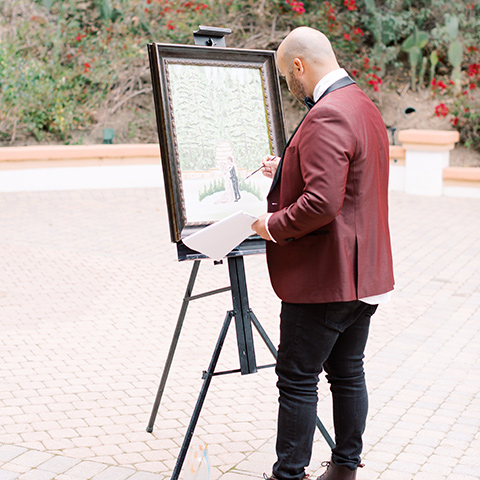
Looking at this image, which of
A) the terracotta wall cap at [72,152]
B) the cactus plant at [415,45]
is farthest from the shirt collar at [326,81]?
the cactus plant at [415,45]

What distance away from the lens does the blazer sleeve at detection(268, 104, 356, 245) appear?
2.79 metres

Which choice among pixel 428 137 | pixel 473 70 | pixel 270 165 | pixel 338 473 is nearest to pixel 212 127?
pixel 270 165

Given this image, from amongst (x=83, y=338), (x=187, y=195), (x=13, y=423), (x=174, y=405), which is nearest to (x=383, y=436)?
(x=174, y=405)

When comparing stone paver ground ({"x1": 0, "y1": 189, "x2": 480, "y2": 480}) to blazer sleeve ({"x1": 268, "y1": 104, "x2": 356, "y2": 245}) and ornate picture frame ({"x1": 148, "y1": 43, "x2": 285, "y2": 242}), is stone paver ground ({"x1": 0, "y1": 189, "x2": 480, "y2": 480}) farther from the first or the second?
blazer sleeve ({"x1": 268, "y1": 104, "x2": 356, "y2": 245})

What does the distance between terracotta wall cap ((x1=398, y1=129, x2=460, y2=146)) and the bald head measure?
840 cm

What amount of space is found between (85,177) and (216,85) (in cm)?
767

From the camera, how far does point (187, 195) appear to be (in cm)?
365

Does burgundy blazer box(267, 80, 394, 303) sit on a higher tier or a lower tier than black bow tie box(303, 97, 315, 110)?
lower

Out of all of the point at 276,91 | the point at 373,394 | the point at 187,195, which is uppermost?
the point at 276,91

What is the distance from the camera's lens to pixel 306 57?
2971 millimetres

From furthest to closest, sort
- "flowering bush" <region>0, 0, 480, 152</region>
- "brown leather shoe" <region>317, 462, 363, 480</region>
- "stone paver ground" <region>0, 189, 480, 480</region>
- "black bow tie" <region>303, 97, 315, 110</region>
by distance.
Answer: "flowering bush" <region>0, 0, 480, 152</region> < "stone paver ground" <region>0, 189, 480, 480</region> < "brown leather shoe" <region>317, 462, 363, 480</region> < "black bow tie" <region>303, 97, 315, 110</region>

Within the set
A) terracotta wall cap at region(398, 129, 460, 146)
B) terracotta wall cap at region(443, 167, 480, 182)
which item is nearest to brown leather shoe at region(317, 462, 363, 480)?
terracotta wall cap at region(443, 167, 480, 182)

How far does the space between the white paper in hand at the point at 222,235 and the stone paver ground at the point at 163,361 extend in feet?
3.71

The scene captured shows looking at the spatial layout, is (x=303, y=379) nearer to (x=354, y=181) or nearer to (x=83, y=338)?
(x=354, y=181)
